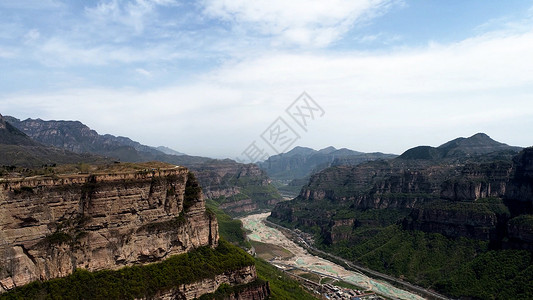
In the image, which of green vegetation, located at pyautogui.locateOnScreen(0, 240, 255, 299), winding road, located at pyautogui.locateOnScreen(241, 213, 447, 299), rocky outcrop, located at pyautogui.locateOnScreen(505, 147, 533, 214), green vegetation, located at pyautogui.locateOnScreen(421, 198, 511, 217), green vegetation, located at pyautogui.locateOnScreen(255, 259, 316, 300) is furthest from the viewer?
green vegetation, located at pyautogui.locateOnScreen(421, 198, 511, 217)

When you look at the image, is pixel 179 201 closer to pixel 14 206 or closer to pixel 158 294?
pixel 158 294

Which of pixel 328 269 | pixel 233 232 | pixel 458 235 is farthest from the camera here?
pixel 233 232

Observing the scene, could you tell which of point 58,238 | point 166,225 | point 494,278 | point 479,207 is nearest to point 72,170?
point 58,238

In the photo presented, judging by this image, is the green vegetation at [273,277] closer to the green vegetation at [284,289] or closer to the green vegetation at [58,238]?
the green vegetation at [284,289]

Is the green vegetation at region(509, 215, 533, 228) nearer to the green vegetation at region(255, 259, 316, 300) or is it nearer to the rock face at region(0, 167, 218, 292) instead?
the green vegetation at region(255, 259, 316, 300)

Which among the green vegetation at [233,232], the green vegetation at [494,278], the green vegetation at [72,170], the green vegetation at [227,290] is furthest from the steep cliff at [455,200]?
the green vegetation at [72,170]

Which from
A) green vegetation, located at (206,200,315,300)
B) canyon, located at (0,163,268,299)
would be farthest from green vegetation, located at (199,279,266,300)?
green vegetation, located at (206,200,315,300)

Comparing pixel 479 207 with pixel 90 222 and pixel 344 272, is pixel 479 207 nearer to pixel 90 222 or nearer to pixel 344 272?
pixel 344 272
